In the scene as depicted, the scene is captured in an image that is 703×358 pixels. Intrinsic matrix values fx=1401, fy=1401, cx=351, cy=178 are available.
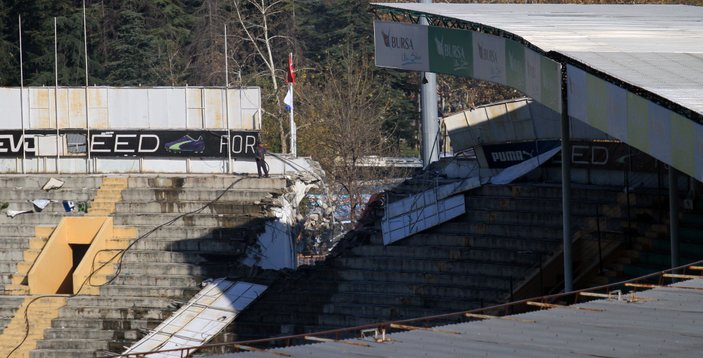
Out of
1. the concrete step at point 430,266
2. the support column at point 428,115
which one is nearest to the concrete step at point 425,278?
the concrete step at point 430,266

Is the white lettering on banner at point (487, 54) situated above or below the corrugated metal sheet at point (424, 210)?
above

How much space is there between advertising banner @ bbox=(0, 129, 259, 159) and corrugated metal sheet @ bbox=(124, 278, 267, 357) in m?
6.22

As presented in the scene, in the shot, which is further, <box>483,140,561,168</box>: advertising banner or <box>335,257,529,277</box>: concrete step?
<box>483,140,561,168</box>: advertising banner

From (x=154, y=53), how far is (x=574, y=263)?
37.8 m

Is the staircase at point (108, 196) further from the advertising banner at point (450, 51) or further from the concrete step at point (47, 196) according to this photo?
the advertising banner at point (450, 51)

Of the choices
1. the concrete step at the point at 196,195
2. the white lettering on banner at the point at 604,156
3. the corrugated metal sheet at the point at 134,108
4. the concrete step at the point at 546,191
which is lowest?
the concrete step at the point at 546,191

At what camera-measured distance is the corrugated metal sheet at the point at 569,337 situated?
1147 centimetres

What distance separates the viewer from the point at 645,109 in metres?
16.5

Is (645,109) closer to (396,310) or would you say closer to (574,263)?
(574,263)

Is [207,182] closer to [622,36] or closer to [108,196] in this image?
[108,196]

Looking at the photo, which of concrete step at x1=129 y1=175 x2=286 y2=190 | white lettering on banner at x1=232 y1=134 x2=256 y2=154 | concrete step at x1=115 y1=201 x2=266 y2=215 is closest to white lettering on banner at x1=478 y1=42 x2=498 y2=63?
concrete step at x1=115 y1=201 x2=266 y2=215

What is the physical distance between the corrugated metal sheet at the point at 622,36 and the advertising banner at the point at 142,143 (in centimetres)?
838

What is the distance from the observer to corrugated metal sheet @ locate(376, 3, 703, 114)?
17766mm

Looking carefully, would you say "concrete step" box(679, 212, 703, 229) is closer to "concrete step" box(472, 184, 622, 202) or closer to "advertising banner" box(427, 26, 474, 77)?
"concrete step" box(472, 184, 622, 202)
